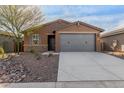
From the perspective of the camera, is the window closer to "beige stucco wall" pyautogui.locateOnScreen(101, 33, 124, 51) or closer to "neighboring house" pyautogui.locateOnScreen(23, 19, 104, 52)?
"neighboring house" pyautogui.locateOnScreen(23, 19, 104, 52)

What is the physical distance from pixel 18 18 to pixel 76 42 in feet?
23.6

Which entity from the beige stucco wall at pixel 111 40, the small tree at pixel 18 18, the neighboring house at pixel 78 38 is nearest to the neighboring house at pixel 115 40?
the beige stucco wall at pixel 111 40

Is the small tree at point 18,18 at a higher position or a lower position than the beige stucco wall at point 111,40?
higher

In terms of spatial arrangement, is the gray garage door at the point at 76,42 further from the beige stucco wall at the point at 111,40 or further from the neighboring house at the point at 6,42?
the neighboring house at the point at 6,42

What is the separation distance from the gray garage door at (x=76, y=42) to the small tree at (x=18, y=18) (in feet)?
13.0

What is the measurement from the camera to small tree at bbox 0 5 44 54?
2039cm

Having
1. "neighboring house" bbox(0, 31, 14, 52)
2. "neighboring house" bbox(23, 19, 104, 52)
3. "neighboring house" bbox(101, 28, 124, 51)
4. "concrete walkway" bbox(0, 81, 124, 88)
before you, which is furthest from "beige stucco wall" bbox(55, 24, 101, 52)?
"concrete walkway" bbox(0, 81, 124, 88)

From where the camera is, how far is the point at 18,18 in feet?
68.3

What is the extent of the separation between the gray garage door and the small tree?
397 cm

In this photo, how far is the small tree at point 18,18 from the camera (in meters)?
20.4

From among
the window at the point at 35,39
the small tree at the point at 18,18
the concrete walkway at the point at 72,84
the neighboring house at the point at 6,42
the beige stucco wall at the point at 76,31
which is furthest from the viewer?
the neighboring house at the point at 6,42

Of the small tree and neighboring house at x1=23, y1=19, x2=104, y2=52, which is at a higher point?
the small tree

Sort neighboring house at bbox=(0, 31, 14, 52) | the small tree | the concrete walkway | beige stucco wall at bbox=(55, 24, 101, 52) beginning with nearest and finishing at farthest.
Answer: the concrete walkway → the small tree → beige stucco wall at bbox=(55, 24, 101, 52) → neighboring house at bbox=(0, 31, 14, 52)
